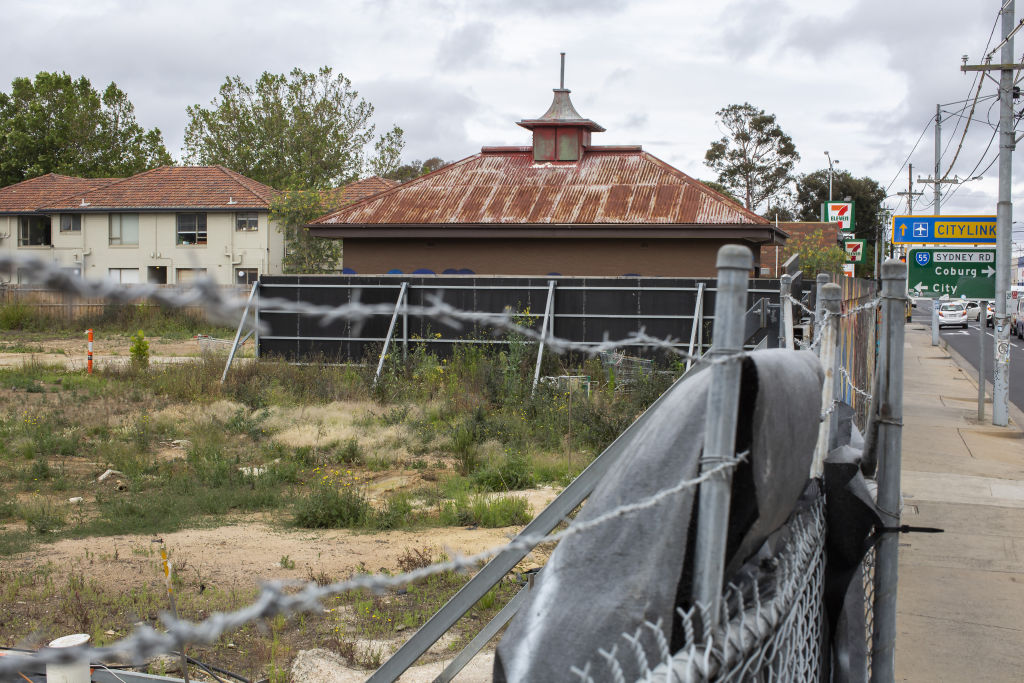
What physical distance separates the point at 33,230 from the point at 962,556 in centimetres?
4559

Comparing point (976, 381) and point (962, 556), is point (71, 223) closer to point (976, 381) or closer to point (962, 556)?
point (976, 381)

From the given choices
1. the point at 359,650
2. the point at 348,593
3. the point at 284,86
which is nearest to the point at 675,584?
the point at 359,650

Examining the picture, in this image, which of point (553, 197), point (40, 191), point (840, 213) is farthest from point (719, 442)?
point (40, 191)

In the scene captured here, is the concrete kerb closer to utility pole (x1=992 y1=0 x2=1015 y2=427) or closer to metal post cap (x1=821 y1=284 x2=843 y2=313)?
utility pole (x1=992 y1=0 x2=1015 y2=427)

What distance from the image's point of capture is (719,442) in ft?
5.10

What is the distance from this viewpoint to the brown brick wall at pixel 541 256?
22.9 meters

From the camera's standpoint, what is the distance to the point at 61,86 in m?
60.7

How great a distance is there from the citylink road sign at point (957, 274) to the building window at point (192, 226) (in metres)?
32.1

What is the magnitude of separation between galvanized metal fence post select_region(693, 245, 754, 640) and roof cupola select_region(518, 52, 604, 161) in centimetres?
2468

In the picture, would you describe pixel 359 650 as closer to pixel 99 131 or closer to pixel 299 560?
pixel 299 560

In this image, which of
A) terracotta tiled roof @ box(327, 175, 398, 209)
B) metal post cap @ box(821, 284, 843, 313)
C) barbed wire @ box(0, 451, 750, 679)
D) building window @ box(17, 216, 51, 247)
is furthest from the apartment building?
barbed wire @ box(0, 451, 750, 679)

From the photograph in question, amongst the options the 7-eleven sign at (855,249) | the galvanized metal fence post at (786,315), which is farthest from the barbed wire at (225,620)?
the 7-eleven sign at (855,249)

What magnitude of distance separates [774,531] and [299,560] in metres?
6.32

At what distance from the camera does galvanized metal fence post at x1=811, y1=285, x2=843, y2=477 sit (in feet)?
11.6
